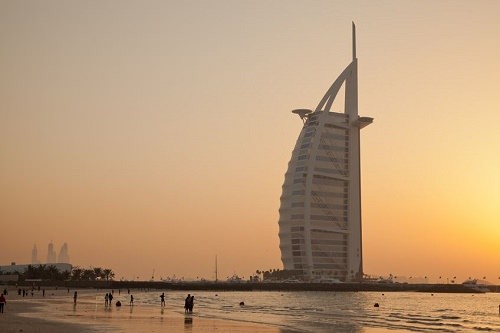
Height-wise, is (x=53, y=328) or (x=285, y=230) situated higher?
(x=285, y=230)

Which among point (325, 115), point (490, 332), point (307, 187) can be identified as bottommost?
point (490, 332)

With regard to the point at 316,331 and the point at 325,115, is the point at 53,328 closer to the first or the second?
the point at 316,331

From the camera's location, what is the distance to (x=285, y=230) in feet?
642

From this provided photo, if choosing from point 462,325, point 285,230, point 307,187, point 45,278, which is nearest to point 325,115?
point 307,187

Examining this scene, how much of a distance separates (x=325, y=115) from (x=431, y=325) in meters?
138

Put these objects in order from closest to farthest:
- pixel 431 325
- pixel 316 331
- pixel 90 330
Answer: pixel 90 330, pixel 316 331, pixel 431 325

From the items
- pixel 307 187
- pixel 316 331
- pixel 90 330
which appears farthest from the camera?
pixel 307 187

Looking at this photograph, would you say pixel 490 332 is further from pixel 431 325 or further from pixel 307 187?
pixel 307 187

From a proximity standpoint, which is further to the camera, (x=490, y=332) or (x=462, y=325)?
(x=462, y=325)

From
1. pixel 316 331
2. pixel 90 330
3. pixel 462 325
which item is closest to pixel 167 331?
pixel 90 330

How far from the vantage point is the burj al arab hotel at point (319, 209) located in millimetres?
190500

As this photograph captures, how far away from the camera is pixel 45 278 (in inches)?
7657

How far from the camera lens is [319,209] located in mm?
194500

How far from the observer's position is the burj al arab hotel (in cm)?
19050
